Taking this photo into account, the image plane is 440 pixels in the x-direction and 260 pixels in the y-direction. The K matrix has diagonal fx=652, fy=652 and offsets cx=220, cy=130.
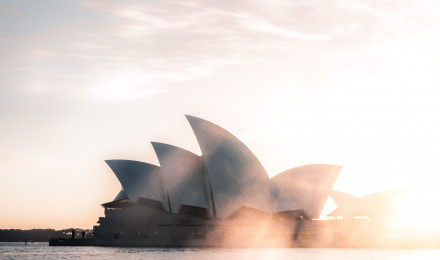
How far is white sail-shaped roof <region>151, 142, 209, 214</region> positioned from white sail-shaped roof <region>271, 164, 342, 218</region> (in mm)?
7860

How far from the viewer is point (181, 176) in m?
68.4

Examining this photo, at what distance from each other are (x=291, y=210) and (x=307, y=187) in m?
3.22

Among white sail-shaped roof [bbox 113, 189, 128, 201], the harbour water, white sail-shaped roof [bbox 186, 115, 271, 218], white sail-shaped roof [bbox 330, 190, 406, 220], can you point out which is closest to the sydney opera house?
white sail-shaped roof [bbox 186, 115, 271, 218]

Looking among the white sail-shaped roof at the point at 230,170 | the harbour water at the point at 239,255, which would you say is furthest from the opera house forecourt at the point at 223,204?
the harbour water at the point at 239,255

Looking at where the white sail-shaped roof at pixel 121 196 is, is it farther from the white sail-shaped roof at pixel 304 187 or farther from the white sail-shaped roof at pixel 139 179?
the white sail-shaped roof at pixel 304 187

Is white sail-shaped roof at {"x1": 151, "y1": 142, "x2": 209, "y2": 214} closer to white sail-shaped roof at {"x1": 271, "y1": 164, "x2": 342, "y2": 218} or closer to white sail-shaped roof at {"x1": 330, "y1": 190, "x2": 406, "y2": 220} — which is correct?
white sail-shaped roof at {"x1": 271, "y1": 164, "x2": 342, "y2": 218}

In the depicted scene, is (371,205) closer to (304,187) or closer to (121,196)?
(304,187)

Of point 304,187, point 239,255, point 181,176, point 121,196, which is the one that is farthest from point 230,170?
point 121,196

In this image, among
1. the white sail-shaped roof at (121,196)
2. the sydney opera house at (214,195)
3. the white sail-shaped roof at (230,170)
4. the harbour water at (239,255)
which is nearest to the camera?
the harbour water at (239,255)

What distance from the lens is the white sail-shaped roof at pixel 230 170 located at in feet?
214

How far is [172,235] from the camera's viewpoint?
244ft

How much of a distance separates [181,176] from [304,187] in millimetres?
12963

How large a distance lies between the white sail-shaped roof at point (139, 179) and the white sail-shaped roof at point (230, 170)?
678 centimetres

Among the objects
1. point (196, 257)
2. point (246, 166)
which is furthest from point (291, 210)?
point (196, 257)
